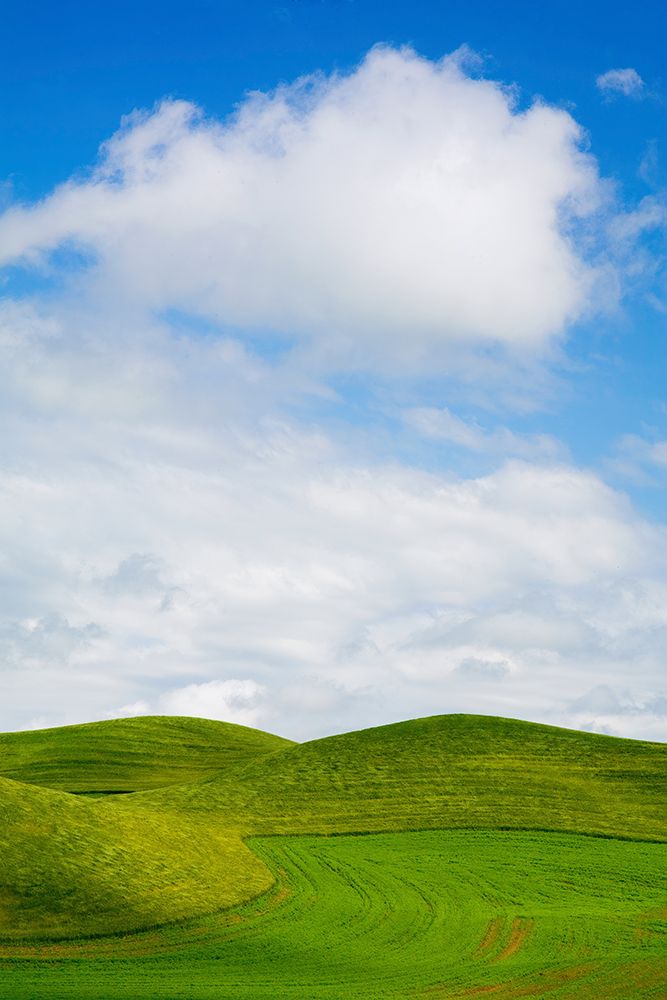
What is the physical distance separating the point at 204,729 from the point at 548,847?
167ft

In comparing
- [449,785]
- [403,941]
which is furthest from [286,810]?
[403,941]

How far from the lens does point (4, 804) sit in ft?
158

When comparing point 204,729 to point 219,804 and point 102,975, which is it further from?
point 102,975

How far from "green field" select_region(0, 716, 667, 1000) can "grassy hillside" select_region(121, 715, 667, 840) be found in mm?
226

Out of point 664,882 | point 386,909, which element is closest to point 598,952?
point 386,909

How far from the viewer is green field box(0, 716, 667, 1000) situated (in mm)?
34531

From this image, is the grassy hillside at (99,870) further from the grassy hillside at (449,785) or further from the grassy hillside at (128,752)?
the grassy hillside at (128,752)

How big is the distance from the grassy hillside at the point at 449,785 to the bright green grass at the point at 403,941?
7.86 meters

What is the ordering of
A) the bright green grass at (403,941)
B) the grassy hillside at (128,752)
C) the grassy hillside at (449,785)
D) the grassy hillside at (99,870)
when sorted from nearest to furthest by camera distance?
the bright green grass at (403,941), the grassy hillside at (99,870), the grassy hillside at (449,785), the grassy hillside at (128,752)

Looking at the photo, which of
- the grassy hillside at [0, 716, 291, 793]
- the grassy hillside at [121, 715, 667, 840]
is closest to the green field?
the grassy hillside at [121, 715, 667, 840]

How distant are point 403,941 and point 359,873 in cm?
1241

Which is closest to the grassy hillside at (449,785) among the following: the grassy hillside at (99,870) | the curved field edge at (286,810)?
the curved field edge at (286,810)

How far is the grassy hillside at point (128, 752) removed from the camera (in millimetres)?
86625

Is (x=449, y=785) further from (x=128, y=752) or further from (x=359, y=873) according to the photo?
(x=128, y=752)
